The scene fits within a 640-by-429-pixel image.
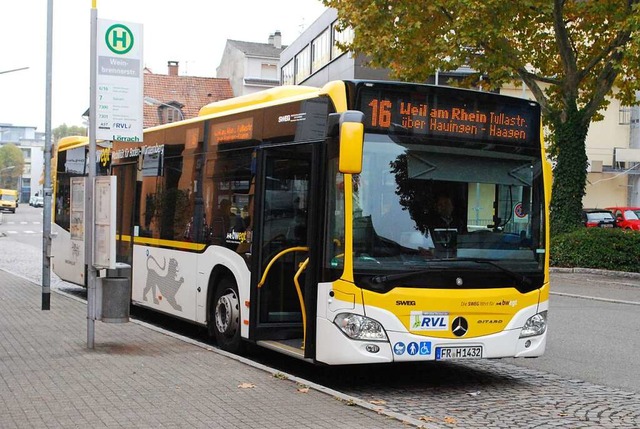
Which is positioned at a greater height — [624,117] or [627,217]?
[624,117]

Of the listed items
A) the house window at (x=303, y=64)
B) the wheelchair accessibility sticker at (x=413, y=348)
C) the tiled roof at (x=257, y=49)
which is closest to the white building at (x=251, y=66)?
Result: the tiled roof at (x=257, y=49)

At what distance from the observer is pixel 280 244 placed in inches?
373

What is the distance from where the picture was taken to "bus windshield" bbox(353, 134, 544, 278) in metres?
8.25

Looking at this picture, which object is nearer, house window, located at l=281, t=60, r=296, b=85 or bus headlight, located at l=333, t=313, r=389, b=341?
bus headlight, located at l=333, t=313, r=389, b=341

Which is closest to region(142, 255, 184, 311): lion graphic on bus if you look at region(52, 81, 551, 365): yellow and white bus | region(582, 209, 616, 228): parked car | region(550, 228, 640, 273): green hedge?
region(52, 81, 551, 365): yellow and white bus

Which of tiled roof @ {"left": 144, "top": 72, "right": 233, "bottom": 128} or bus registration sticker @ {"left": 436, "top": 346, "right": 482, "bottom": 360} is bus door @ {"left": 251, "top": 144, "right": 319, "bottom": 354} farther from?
tiled roof @ {"left": 144, "top": 72, "right": 233, "bottom": 128}

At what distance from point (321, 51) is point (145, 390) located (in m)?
44.9

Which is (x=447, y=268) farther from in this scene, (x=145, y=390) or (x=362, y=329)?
(x=145, y=390)

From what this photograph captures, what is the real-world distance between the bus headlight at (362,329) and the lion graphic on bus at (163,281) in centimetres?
412

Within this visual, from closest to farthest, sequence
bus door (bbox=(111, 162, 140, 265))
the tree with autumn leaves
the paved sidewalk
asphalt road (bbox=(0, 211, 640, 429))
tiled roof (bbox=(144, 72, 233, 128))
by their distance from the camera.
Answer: the paved sidewalk < asphalt road (bbox=(0, 211, 640, 429)) < bus door (bbox=(111, 162, 140, 265)) < the tree with autumn leaves < tiled roof (bbox=(144, 72, 233, 128))

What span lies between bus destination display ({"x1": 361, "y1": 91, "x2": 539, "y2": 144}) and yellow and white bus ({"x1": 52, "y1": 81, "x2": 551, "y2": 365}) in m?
0.01

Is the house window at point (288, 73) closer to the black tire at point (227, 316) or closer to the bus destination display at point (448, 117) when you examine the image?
the black tire at point (227, 316)

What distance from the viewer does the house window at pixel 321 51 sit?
49.6m

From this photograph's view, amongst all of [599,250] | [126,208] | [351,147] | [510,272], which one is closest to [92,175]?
[126,208]
